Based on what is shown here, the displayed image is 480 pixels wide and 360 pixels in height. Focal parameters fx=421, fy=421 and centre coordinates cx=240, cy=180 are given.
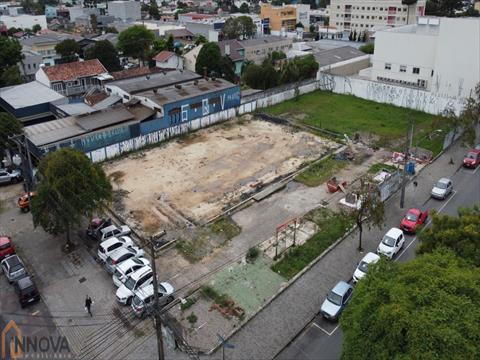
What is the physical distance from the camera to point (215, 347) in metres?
16.3

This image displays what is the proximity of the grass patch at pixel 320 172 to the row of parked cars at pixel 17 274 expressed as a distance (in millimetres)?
17349

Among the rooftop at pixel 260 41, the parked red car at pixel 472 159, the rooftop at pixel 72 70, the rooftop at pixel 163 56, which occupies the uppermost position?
the rooftop at pixel 260 41

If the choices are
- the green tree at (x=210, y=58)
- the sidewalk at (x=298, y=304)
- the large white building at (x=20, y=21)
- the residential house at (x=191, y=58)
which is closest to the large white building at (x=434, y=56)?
the green tree at (x=210, y=58)

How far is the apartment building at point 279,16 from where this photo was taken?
96.3 m

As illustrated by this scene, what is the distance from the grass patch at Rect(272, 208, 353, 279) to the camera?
67.1ft

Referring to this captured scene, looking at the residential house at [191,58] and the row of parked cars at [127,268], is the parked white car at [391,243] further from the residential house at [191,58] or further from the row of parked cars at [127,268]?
the residential house at [191,58]

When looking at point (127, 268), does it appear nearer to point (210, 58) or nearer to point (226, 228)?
point (226, 228)

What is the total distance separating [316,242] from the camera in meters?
22.1

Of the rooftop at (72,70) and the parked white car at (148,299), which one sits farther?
the rooftop at (72,70)

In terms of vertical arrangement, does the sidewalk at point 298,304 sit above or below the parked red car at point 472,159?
below

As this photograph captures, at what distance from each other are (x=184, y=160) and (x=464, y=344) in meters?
24.6

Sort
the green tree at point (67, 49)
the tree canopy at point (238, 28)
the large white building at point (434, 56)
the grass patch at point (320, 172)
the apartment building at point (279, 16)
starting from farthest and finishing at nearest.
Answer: the apartment building at point (279, 16) < the tree canopy at point (238, 28) < the green tree at point (67, 49) < the large white building at point (434, 56) < the grass patch at point (320, 172)

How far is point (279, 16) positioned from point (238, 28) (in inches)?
735

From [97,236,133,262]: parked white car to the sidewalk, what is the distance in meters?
7.94
